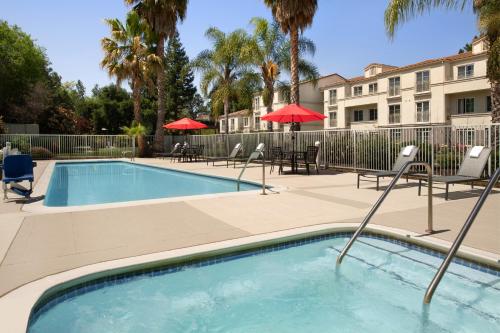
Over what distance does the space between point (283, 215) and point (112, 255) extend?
304 centimetres

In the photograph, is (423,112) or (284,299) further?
(423,112)

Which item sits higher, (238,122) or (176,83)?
(176,83)

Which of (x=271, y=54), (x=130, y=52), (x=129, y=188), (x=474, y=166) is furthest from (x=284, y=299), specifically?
(x=130, y=52)

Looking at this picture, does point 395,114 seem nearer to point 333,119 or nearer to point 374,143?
point 333,119

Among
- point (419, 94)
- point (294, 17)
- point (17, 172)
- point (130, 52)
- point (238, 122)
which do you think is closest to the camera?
point (17, 172)

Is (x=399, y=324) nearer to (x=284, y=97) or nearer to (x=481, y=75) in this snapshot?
(x=284, y=97)

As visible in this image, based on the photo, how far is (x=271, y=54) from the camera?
27469mm

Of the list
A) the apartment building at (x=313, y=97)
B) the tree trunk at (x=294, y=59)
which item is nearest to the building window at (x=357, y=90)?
the apartment building at (x=313, y=97)

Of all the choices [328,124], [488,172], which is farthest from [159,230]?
[328,124]

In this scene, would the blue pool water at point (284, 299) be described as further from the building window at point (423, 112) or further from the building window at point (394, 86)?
the building window at point (394, 86)

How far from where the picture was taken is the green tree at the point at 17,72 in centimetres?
3435

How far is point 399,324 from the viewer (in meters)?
3.43

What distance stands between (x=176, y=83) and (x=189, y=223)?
54.1 m

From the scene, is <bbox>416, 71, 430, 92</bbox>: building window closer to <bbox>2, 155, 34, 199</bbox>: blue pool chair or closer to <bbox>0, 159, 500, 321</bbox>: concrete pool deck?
<bbox>0, 159, 500, 321</bbox>: concrete pool deck
